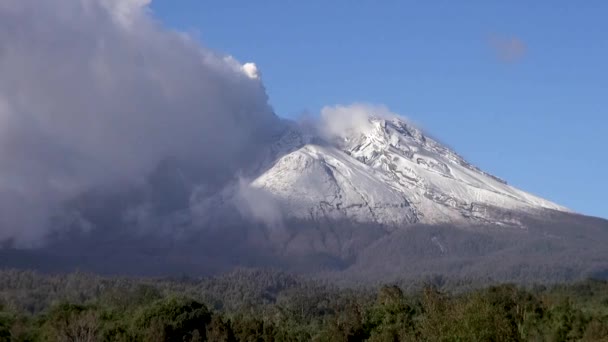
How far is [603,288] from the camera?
12088 centimetres

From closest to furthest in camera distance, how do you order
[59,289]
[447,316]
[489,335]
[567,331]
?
[489,335] → [447,316] → [567,331] → [59,289]

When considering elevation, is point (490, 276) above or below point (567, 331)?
above

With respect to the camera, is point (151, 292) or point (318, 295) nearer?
point (151, 292)

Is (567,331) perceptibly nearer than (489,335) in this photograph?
No

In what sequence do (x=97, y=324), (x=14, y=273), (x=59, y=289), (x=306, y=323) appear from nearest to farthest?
(x=97, y=324) → (x=306, y=323) → (x=59, y=289) → (x=14, y=273)

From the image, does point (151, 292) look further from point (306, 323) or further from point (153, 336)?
point (153, 336)

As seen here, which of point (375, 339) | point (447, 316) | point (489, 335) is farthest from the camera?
point (375, 339)

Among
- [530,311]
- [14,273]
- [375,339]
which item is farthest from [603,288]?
[14,273]

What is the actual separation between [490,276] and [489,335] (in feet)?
485

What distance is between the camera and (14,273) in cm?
18500

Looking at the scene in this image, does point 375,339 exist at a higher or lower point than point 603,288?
lower

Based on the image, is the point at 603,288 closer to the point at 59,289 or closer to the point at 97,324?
the point at 97,324

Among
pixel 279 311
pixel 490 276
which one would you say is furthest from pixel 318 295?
pixel 490 276

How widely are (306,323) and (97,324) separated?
3444 centimetres
